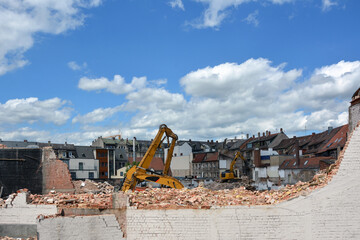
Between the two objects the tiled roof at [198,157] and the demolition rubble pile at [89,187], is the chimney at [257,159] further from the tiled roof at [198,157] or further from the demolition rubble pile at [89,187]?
the demolition rubble pile at [89,187]

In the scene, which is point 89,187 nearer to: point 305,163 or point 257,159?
point 305,163

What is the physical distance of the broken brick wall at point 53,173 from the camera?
22109 millimetres

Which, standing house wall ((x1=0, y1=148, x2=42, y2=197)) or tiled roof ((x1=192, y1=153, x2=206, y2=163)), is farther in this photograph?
tiled roof ((x1=192, y1=153, x2=206, y2=163))

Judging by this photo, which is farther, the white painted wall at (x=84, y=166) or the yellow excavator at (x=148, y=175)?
the white painted wall at (x=84, y=166)

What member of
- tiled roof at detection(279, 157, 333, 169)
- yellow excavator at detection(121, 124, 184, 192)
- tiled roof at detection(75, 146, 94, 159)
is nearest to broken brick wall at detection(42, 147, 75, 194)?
yellow excavator at detection(121, 124, 184, 192)

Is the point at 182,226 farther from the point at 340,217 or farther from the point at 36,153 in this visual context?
the point at 36,153

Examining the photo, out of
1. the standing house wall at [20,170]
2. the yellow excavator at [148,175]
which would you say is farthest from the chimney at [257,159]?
the standing house wall at [20,170]

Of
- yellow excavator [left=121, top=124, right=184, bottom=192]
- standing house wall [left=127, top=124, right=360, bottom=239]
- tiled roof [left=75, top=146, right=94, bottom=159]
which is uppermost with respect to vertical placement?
tiled roof [left=75, top=146, right=94, bottom=159]

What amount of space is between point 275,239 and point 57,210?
872 centimetres

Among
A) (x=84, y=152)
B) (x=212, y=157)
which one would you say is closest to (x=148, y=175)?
(x=84, y=152)

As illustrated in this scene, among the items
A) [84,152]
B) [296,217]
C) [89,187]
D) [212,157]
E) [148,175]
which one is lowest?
[296,217]

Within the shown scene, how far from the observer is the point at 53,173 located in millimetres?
22422

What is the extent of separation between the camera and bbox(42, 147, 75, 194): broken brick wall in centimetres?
2211

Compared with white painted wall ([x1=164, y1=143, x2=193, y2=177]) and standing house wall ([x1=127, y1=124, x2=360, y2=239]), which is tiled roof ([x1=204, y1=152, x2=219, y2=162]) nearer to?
white painted wall ([x1=164, y1=143, x2=193, y2=177])
